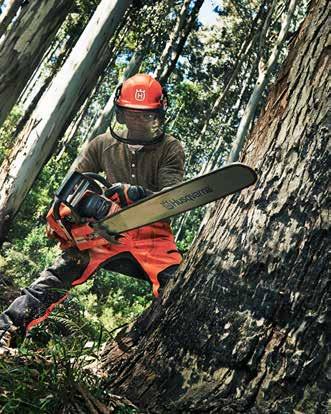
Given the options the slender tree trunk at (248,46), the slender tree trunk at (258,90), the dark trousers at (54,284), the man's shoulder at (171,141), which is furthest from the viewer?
the slender tree trunk at (248,46)

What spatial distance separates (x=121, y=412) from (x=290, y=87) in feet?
4.32

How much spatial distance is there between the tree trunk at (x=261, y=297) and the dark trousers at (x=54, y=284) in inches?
38.2

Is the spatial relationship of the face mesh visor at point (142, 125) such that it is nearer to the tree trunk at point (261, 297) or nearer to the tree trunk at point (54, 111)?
the tree trunk at point (261, 297)

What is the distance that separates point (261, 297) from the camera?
1.63 m

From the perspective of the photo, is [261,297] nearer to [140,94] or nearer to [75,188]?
[75,188]

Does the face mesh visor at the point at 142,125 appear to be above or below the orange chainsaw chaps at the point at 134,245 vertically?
above

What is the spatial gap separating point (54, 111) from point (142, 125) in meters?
2.12

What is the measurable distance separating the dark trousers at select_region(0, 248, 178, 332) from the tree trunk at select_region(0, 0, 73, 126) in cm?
179

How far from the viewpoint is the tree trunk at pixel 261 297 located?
1.53m

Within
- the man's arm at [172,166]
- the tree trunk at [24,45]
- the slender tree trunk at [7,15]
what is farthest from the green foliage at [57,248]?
the slender tree trunk at [7,15]

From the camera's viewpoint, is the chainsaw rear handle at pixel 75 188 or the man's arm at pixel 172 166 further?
the man's arm at pixel 172 166

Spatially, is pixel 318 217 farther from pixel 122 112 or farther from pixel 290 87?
pixel 122 112

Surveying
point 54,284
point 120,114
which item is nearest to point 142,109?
→ point 120,114

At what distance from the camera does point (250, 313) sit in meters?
1.63
